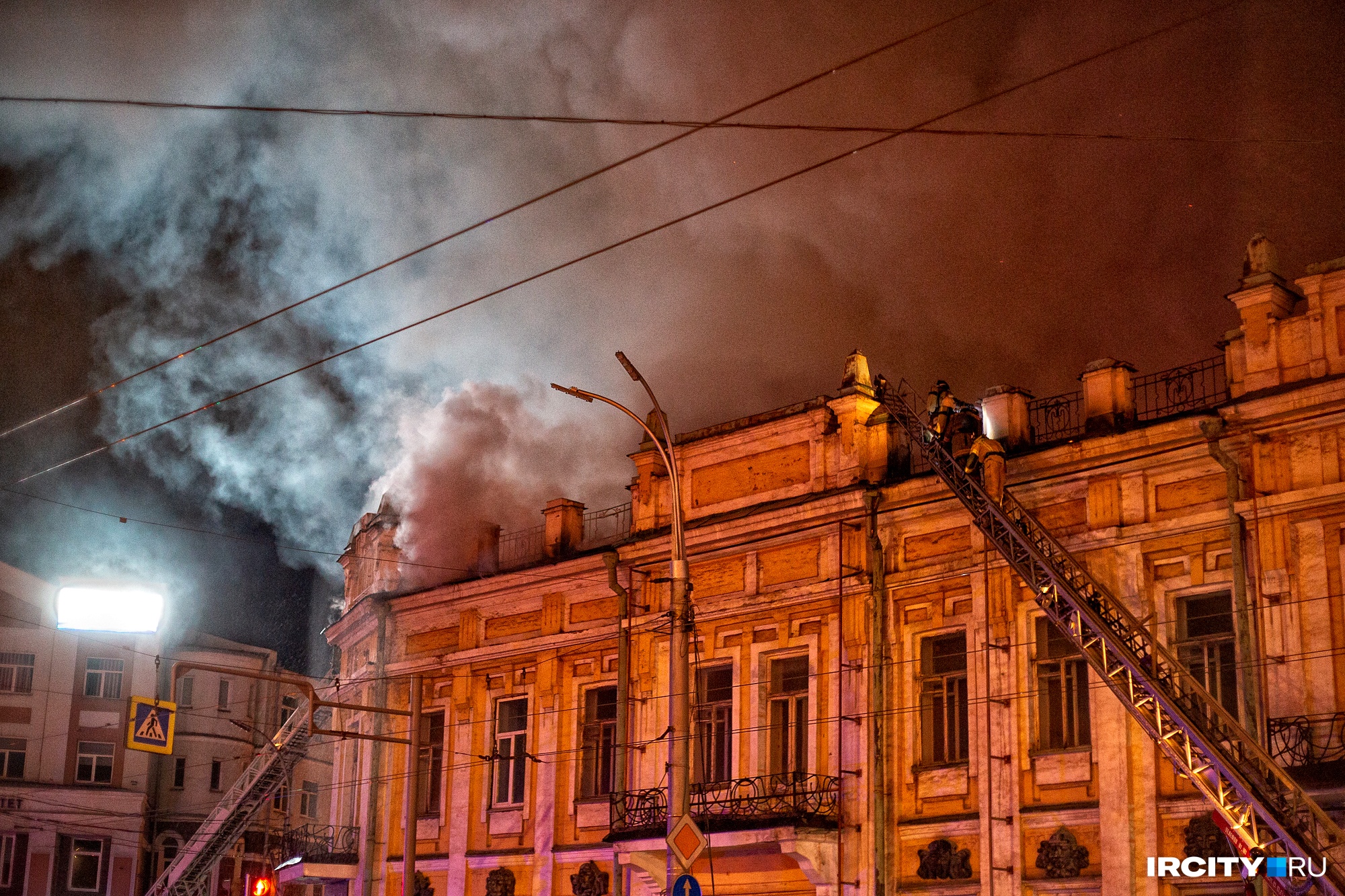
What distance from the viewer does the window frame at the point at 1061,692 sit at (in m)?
22.8

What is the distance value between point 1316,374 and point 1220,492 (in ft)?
6.69

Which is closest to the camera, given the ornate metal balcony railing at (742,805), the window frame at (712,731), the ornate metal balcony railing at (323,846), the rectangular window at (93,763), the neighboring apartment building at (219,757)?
the ornate metal balcony railing at (742,805)

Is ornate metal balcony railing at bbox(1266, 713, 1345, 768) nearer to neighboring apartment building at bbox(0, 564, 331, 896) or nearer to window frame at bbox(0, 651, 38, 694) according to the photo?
neighboring apartment building at bbox(0, 564, 331, 896)

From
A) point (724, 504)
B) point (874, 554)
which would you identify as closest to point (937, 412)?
point (874, 554)

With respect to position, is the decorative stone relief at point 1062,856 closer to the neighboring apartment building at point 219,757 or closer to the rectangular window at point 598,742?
the rectangular window at point 598,742

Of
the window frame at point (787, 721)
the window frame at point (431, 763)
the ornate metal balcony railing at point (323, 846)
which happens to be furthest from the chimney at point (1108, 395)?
the ornate metal balcony railing at point (323, 846)

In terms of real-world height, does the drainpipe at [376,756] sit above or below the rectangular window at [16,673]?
below

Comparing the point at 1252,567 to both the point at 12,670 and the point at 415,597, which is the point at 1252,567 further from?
the point at 12,670

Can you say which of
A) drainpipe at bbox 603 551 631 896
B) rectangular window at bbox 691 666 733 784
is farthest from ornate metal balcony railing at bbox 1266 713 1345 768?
drainpipe at bbox 603 551 631 896

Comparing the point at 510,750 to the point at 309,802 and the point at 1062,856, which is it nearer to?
the point at 1062,856

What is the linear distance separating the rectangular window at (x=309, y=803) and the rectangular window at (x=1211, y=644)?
48494mm

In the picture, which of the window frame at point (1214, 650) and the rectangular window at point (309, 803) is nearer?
the window frame at point (1214, 650)

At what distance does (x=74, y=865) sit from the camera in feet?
182

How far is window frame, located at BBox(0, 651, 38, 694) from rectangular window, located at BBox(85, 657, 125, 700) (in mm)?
1907
